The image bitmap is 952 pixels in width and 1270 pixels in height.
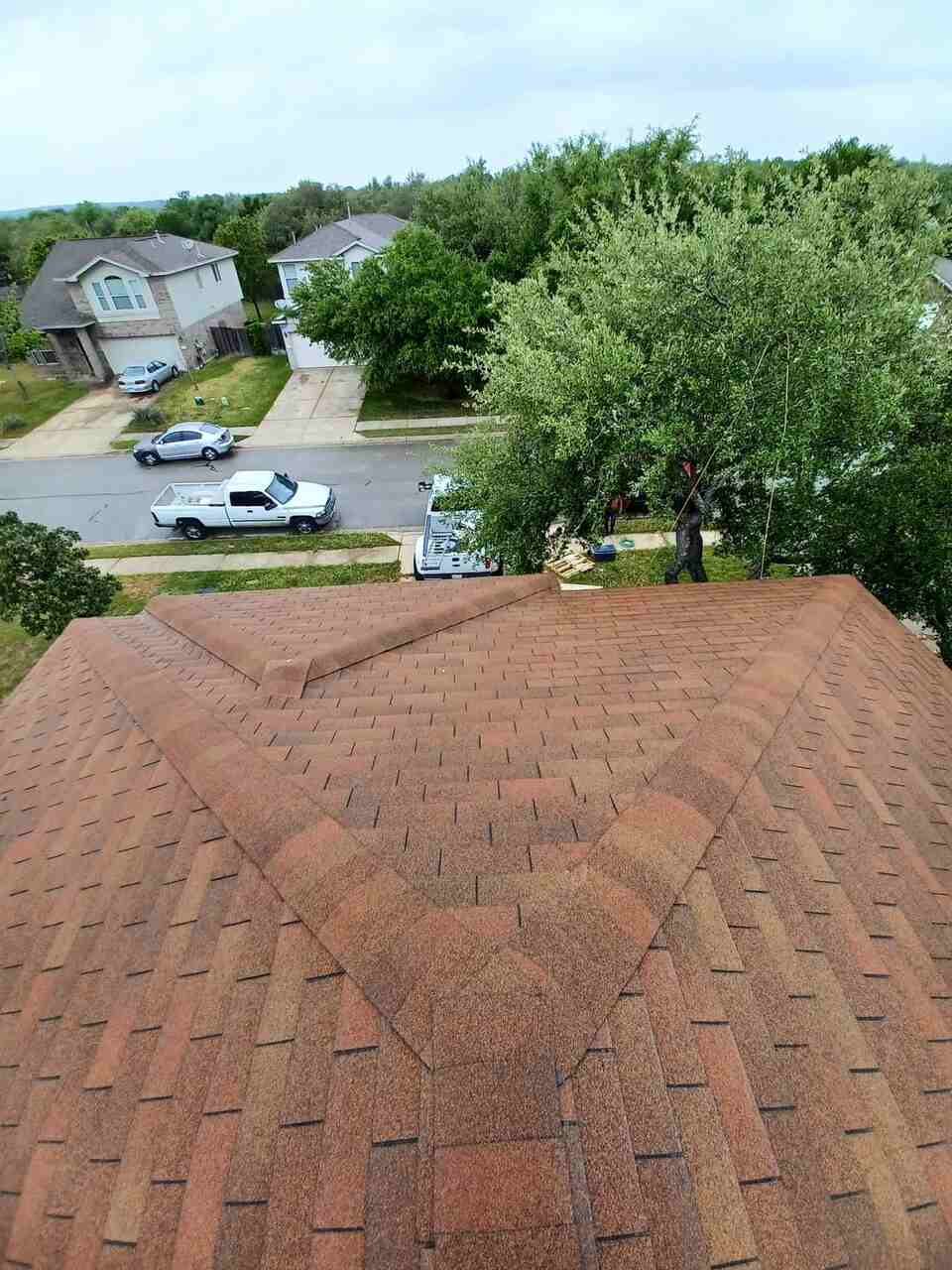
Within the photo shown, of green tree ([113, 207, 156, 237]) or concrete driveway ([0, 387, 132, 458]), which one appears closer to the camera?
concrete driveway ([0, 387, 132, 458])

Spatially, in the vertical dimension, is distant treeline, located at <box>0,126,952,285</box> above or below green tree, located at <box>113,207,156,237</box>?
below

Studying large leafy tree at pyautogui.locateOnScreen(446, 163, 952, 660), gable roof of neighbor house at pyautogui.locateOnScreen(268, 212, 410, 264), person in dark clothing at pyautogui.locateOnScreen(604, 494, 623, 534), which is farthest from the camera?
gable roof of neighbor house at pyautogui.locateOnScreen(268, 212, 410, 264)

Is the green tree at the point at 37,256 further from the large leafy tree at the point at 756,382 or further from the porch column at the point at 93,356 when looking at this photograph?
the large leafy tree at the point at 756,382

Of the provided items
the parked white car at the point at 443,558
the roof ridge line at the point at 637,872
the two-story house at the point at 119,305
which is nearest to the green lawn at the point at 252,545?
the parked white car at the point at 443,558

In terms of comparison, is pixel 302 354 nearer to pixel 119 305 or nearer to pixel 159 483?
pixel 119 305

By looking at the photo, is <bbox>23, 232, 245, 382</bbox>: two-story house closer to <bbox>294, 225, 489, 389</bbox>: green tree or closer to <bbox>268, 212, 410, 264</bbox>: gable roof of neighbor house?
<bbox>268, 212, 410, 264</bbox>: gable roof of neighbor house

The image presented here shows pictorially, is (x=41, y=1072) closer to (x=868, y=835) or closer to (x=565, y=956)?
(x=565, y=956)

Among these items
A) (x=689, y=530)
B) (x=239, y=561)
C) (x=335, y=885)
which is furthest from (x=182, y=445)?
(x=335, y=885)

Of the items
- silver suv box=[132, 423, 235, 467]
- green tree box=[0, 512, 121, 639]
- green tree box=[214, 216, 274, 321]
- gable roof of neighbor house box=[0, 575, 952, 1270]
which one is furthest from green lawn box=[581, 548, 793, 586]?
green tree box=[214, 216, 274, 321]
